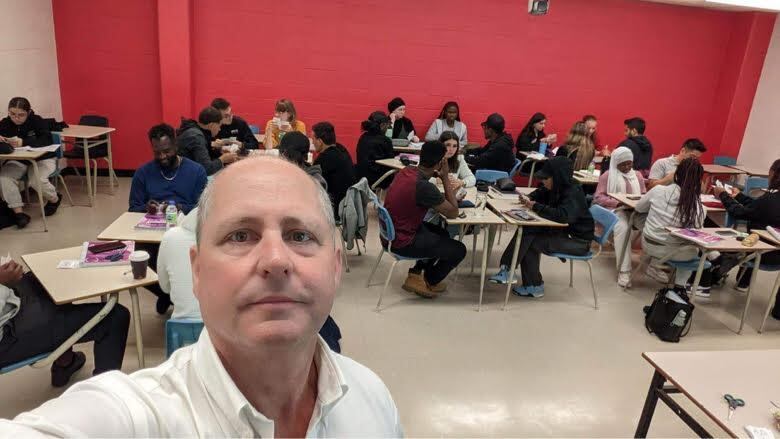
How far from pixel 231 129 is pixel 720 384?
5087mm

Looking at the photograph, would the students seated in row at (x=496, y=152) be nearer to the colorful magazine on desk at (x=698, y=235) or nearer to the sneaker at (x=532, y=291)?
the sneaker at (x=532, y=291)

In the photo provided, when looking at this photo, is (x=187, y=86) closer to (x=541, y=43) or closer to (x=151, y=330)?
(x=151, y=330)

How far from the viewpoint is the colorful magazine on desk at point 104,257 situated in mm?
2539

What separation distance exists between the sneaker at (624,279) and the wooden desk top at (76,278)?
4072mm

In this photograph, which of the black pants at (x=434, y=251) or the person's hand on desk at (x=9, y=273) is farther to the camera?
the black pants at (x=434, y=251)

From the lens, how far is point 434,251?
387 cm

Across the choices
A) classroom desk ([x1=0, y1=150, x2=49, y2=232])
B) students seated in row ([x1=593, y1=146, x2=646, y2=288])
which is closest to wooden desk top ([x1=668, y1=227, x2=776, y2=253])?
students seated in row ([x1=593, y1=146, x2=646, y2=288])

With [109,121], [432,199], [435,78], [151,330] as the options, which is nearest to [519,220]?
[432,199]

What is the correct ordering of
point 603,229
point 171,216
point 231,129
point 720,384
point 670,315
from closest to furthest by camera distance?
1. point 720,384
2. point 171,216
3. point 670,315
4. point 603,229
5. point 231,129

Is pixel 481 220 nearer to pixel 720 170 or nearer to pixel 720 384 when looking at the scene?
pixel 720 384

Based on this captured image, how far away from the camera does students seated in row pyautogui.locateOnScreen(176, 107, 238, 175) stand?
14.0 ft

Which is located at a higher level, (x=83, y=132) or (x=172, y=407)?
(x=172, y=407)

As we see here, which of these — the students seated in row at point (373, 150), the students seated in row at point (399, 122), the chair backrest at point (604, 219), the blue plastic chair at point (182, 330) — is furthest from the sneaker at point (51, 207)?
the chair backrest at point (604, 219)

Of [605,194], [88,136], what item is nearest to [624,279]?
[605,194]
